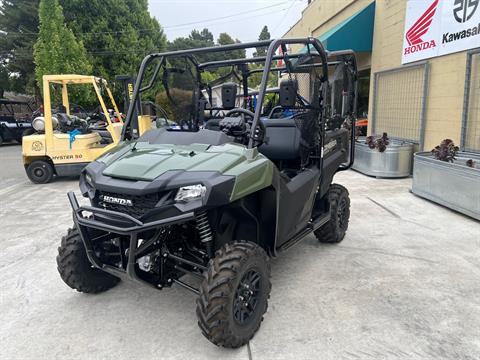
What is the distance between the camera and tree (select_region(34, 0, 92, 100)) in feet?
52.5

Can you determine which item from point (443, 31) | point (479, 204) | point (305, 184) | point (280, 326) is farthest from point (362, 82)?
point (280, 326)

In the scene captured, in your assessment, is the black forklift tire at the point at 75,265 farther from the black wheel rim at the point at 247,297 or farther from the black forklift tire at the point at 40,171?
the black forklift tire at the point at 40,171

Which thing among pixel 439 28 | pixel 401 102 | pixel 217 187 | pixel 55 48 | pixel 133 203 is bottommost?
pixel 133 203

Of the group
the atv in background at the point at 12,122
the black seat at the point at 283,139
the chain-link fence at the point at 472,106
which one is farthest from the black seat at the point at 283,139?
the atv in background at the point at 12,122

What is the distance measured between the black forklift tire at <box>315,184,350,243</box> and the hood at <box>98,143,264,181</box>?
175cm

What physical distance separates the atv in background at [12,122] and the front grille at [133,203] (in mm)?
15491

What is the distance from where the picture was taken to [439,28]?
23.1 ft

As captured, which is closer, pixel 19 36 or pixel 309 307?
pixel 309 307

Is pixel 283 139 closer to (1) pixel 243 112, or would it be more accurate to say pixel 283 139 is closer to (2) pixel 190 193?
(1) pixel 243 112

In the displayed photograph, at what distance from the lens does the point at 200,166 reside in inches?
95.0

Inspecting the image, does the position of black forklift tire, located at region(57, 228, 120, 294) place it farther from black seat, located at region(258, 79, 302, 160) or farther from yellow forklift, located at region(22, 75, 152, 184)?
yellow forklift, located at region(22, 75, 152, 184)

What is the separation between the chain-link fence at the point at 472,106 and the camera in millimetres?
6273

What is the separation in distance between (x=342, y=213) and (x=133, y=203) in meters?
2.62

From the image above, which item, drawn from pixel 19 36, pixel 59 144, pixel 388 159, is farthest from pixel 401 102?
pixel 19 36
